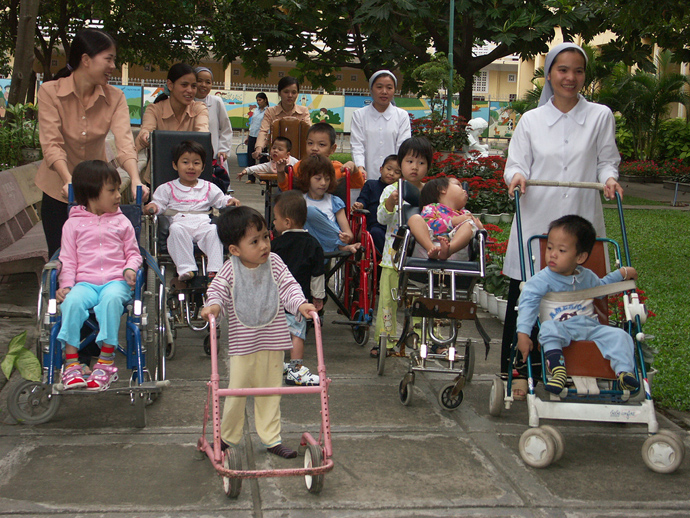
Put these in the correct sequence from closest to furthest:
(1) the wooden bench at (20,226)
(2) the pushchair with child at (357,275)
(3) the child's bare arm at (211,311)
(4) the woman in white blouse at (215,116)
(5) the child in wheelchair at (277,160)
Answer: (3) the child's bare arm at (211,311)
(2) the pushchair with child at (357,275)
(1) the wooden bench at (20,226)
(5) the child in wheelchair at (277,160)
(4) the woman in white blouse at (215,116)

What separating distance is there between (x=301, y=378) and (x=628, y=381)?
192 cm

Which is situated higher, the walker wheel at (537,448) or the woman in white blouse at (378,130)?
the woman in white blouse at (378,130)

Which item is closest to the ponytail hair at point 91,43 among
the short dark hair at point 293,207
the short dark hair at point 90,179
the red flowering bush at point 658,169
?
the short dark hair at point 90,179

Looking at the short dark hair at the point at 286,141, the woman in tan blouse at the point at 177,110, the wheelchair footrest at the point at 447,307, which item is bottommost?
the wheelchair footrest at the point at 447,307

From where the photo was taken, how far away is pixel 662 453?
3.87 m

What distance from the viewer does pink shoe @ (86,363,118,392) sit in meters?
4.11

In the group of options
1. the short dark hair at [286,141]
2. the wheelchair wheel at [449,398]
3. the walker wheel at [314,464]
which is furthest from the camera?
the short dark hair at [286,141]

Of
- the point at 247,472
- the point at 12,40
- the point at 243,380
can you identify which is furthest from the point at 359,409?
the point at 12,40

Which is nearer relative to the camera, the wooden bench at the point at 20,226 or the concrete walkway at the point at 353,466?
the concrete walkway at the point at 353,466

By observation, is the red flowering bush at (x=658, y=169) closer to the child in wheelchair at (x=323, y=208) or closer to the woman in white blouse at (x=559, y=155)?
the child in wheelchair at (x=323, y=208)

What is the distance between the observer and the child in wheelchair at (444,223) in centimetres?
500

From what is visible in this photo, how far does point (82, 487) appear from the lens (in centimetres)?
355

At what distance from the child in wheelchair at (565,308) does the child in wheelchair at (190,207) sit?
2.44 m

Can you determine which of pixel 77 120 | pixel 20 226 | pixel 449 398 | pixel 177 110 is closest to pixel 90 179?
pixel 77 120
